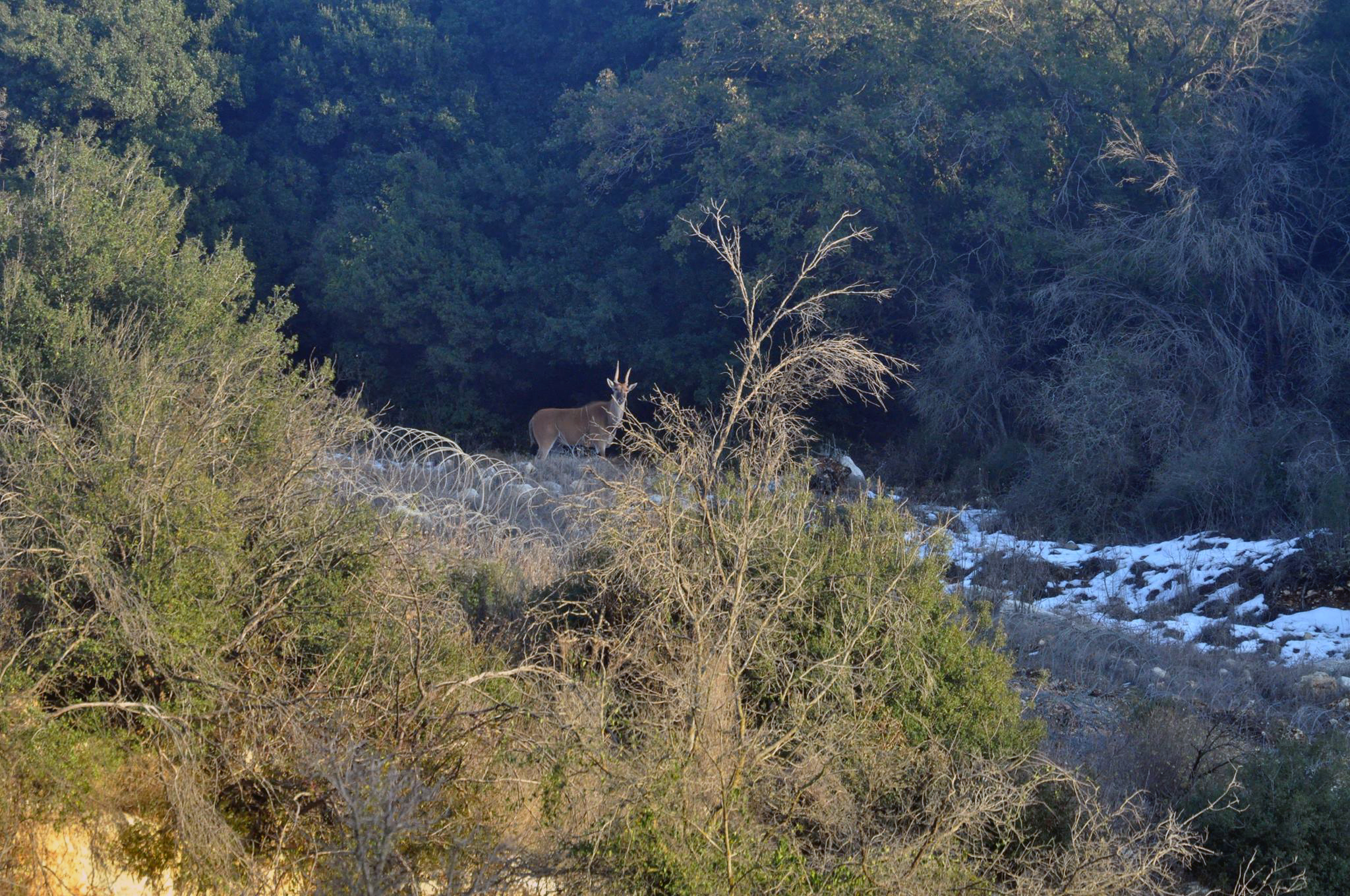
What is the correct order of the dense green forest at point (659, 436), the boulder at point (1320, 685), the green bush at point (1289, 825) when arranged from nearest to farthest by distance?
the dense green forest at point (659, 436) < the green bush at point (1289, 825) < the boulder at point (1320, 685)

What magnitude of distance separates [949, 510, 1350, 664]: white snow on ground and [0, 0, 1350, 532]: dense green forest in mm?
959

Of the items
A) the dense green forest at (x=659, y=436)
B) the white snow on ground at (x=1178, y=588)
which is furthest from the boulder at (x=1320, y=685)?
the white snow on ground at (x=1178, y=588)

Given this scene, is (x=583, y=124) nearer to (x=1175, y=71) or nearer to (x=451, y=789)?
(x=1175, y=71)

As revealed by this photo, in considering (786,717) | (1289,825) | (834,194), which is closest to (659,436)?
(834,194)

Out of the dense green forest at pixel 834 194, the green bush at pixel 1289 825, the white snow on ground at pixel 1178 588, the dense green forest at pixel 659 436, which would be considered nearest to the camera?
the dense green forest at pixel 659 436

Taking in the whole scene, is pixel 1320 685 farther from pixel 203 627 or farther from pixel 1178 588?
pixel 203 627

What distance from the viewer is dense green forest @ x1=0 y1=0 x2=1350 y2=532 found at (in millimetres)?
15938

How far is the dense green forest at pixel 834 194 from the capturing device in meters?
15.9

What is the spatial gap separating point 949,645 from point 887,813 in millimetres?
1221

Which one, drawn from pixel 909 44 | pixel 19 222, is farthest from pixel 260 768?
pixel 909 44

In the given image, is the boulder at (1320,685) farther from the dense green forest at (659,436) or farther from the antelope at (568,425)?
the antelope at (568,425)

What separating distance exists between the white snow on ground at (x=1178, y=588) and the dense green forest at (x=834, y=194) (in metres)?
0.96

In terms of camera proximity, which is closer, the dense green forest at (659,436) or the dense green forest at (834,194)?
the dense green forest at (659,436)

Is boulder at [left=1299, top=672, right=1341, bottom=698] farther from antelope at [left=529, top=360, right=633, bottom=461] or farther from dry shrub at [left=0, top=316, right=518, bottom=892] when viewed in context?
antelope at [left=529, top=360, right=633, bottom=461]
